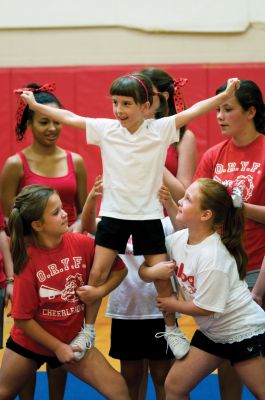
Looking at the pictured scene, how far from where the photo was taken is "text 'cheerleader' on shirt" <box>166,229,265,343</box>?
321 centimetres

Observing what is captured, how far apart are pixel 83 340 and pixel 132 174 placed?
811 millimetres

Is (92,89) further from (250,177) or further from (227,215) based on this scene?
(227,215)

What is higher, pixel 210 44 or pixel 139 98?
pixel 139 98

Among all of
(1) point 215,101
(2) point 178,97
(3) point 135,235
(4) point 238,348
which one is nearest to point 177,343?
(4) point 238,348

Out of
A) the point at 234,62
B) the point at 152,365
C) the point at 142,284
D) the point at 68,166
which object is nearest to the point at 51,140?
the point at 68,166

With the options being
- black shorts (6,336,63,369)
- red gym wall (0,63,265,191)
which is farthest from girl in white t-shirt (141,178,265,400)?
red gym wall (0,63,265,191)

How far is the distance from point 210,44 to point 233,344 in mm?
5005

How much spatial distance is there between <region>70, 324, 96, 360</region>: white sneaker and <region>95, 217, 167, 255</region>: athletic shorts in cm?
41

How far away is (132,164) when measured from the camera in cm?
334

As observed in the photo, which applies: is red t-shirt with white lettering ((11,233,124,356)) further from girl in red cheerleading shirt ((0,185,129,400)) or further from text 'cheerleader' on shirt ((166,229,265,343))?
text 'cheerleader' on shirt ((166,229,265,343))

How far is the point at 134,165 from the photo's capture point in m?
3.34

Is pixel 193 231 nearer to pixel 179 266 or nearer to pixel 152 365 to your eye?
pixel 179 266

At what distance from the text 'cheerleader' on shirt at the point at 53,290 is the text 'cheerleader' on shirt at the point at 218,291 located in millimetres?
488

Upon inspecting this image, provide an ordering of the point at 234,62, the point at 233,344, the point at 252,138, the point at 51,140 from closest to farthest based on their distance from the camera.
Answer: the point at 233,344 → the point at 252,138 → the point at 51,140 → the point at 234,62
